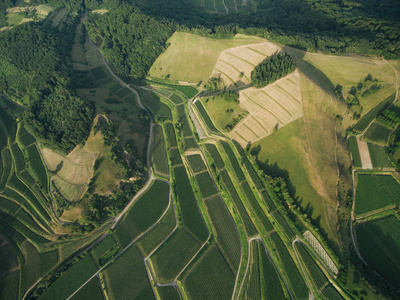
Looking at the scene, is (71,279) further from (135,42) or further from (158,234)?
(135,42)

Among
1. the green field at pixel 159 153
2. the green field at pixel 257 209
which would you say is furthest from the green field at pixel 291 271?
the green field at pixel 159 153

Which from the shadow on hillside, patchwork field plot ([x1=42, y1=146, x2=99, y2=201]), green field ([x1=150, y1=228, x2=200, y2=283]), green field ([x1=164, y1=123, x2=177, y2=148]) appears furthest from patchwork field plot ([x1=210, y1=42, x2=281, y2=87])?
green field ([x1=150, y1=228, x2=200, y2=283])

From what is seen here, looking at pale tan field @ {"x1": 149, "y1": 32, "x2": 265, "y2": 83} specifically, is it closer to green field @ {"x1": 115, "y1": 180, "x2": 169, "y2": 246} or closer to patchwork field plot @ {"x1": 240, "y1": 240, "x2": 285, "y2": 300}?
green field @ {"x1": 115, "y1": 180, "x2": 169, "y2": 246}

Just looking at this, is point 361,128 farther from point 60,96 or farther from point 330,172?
point 60,96

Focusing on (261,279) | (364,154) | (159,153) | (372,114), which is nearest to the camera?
(261,279)

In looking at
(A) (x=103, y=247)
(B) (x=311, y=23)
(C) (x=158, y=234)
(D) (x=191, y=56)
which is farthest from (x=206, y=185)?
(B) (x=311, y=23)

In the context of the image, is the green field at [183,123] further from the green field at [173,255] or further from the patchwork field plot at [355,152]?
the patchwork field plot at [355,152]
